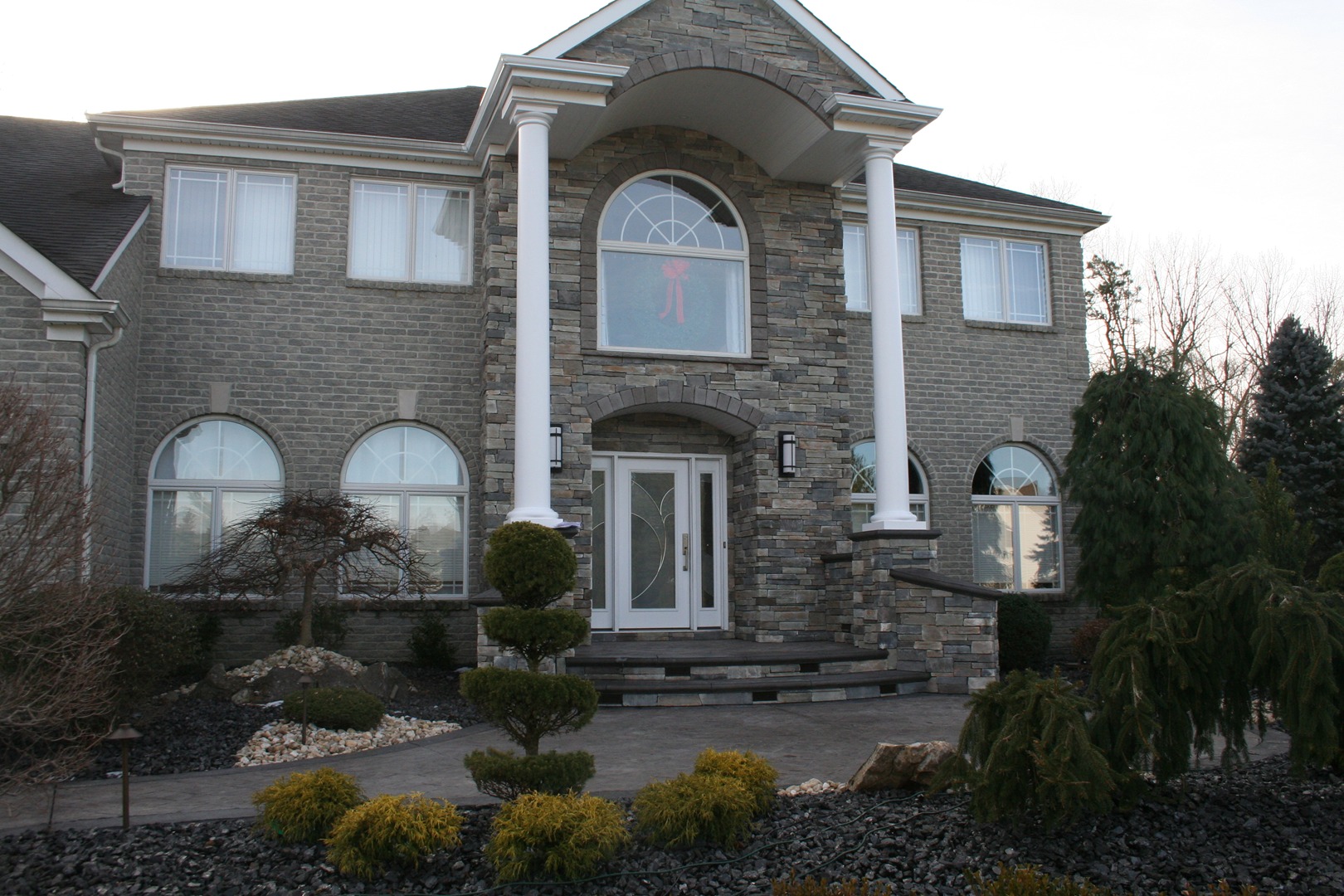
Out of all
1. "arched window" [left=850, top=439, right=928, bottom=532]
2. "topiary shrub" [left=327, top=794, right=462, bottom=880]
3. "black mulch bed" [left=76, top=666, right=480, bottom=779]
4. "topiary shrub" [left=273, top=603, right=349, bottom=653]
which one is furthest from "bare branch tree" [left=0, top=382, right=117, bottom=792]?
"arched window" [left=850, top=439, right=928, bottom=532]

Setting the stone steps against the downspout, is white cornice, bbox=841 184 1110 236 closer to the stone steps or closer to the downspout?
the stone steps

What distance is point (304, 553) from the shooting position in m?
10.8

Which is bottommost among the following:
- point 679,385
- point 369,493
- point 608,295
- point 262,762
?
point 262,762

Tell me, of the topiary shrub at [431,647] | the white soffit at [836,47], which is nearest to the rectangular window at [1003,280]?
the white soffit at [836,47]

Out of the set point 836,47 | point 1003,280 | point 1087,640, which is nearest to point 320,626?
point 836,47

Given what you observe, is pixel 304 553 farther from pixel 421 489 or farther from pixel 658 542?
pixel 658 542

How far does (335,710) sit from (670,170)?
695 cm

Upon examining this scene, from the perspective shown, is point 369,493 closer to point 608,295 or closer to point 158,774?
point 608,295

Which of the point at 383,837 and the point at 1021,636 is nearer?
the point at 383,837

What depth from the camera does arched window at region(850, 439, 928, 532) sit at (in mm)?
13875

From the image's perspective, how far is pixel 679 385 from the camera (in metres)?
11.7

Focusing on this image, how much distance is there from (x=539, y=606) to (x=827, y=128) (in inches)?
291

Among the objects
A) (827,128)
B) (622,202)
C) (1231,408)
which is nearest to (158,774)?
(622,202)

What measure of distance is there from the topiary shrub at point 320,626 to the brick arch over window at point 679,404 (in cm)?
340
